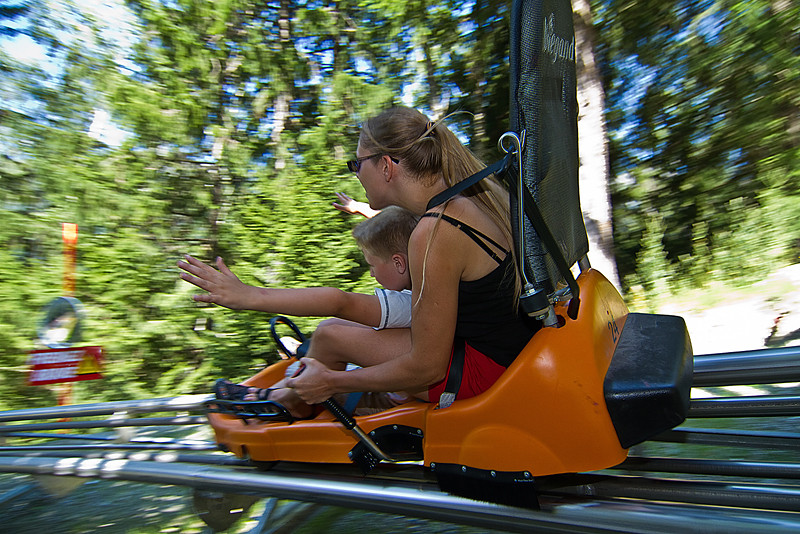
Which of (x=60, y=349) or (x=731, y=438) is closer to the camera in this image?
(x=731, y=438)

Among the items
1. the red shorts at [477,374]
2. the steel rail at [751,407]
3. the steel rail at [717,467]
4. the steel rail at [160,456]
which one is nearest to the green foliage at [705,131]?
the steel rail at [751,407]

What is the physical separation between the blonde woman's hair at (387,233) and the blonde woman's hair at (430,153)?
1.42ft

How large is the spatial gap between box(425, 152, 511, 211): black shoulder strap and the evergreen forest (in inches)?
159

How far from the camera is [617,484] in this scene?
1708mm

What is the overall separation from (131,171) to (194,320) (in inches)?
67.3

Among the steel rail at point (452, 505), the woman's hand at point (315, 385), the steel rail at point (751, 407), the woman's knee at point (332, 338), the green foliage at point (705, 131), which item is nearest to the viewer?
the steel rail at point (452, 505)

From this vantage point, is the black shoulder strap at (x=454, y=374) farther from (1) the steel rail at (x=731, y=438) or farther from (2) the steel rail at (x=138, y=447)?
(2) the steel rail at (x=138, y=447)

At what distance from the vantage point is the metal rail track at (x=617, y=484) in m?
1.42

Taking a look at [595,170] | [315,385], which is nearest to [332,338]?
[315,385]

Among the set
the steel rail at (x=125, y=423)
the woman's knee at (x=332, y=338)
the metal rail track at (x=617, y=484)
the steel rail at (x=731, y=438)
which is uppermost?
the woman's knee at (x=332, y=338)

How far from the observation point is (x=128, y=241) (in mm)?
6195

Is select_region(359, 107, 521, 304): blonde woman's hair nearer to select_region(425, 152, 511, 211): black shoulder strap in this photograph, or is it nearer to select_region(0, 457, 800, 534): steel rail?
select_region(425, 152, 511, 211): black shoulder strap

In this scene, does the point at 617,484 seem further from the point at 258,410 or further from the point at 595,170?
the point at 595,170

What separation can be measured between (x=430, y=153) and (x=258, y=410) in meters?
1.05
